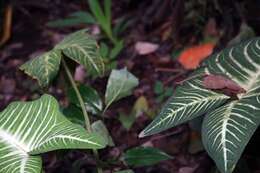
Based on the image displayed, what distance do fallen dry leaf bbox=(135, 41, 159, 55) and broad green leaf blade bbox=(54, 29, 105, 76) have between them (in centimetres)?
70

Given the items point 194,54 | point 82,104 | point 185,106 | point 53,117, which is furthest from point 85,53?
point 194,54

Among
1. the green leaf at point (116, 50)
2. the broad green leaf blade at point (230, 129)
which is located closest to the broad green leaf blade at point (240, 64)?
the broad green leaf blade at point (230, 129)

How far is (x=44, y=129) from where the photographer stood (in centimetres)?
155

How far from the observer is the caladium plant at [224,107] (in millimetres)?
1389

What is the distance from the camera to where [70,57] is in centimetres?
183

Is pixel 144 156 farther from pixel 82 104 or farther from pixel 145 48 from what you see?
pixel 145 48

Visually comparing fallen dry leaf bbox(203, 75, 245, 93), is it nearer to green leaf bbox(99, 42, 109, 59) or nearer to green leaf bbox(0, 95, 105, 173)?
green leaf bbox(0, 95, 105, 173)

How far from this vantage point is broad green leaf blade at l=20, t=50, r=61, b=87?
69.6 inches

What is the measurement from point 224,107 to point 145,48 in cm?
113

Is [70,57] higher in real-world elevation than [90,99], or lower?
higher

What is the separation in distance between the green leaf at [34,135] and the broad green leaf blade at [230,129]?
28 cm

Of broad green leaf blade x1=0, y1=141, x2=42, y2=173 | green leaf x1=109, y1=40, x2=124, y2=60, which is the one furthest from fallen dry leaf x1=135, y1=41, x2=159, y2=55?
broad green leaf blade x1=0, y1=141, x2=42, y2=173

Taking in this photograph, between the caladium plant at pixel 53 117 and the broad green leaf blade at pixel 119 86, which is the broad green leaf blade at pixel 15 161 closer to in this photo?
the caladium plant at pixel 53 117

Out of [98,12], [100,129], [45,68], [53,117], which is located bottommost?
[100,129]
